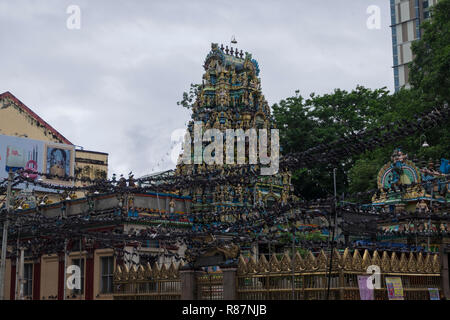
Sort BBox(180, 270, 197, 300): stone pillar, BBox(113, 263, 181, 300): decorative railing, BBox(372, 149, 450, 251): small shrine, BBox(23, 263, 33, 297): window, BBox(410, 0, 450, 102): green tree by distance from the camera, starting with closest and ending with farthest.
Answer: BBox(180, 270, 197, 300): stone pillar → BBox(113, 263, 181, 300): decorative railing → BBox(372, 149, 450, 251): small shrine → BBox(23, 263, 33, 297): window → BBox(410, 0, 450, 102): green tree

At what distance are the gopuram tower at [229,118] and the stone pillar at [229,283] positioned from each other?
16811mm

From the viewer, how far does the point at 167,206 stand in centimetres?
3681

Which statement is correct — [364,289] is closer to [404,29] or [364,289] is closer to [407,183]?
[407,183]

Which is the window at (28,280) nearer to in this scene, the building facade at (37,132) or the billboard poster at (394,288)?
the building facade at (37,132)

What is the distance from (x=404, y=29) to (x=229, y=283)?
275ft

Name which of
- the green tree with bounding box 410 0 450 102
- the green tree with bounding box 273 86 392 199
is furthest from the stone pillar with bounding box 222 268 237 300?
the green tree with bounding box 273 86 392 199

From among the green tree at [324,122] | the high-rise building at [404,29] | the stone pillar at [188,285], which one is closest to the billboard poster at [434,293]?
the stone pillar at [188,285]

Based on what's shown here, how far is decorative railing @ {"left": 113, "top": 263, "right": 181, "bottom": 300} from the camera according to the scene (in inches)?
947

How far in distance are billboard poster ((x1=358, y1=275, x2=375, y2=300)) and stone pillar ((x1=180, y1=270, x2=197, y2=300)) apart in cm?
626

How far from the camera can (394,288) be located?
19969mm

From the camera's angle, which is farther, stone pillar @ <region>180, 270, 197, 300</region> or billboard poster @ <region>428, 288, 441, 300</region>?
stone pillar @ <region>180, 270, 197, 300</region>

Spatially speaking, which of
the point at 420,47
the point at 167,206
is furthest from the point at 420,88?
the point at 167,206

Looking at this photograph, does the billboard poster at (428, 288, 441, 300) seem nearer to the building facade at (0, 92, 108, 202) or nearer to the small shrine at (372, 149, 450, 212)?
the small shrine at (372, 149, 450, 212)
